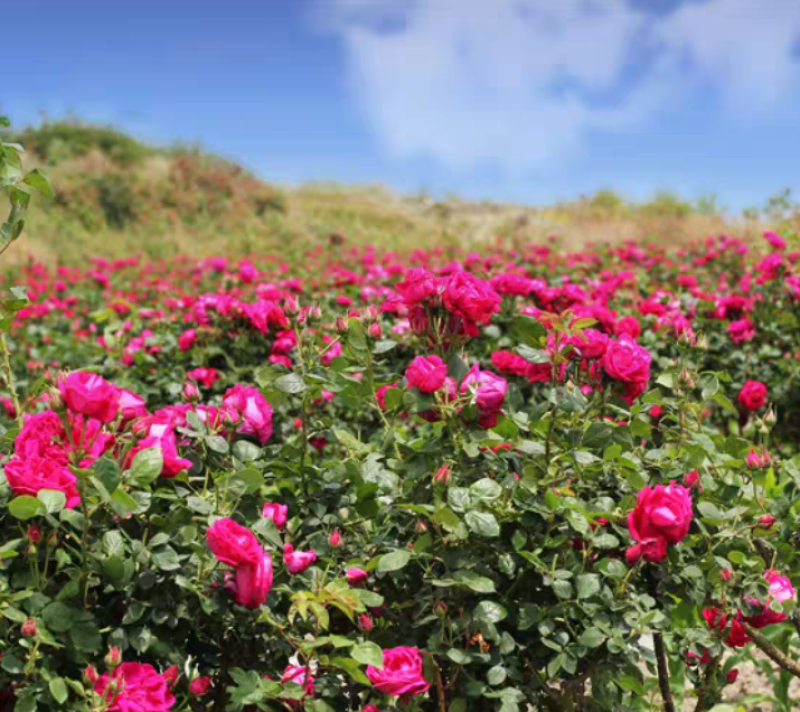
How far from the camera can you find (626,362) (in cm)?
142

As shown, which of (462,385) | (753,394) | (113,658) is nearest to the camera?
(113,658)

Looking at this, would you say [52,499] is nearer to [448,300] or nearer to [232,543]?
[232,543]

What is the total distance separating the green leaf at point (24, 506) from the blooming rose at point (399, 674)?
1.79 ft

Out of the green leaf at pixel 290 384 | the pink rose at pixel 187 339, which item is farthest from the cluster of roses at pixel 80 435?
the pink rose at pixel 187 339

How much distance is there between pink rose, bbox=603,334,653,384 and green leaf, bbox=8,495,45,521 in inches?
37.6

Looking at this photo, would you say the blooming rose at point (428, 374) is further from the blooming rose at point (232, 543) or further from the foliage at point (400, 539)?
the blooming rose at point (232, 543)

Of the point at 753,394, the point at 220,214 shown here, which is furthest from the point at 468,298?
the point at 220,214

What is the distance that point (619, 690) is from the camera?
146cm

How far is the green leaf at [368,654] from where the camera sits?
1.15 m

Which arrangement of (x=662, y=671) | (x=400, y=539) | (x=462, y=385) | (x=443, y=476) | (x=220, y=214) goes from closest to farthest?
1. (x=443, y=476)
2. (x=462, y=385)
3. (x=400, y=539)
4. (x=662, y=671)
5. (x=220, y=214)

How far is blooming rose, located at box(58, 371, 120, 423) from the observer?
45.1 inches

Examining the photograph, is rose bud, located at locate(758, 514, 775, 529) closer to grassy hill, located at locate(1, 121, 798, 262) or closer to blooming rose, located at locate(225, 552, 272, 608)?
blooming rose, located at locate(225, 552, 272, 608)

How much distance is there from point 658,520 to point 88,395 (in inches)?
35.5

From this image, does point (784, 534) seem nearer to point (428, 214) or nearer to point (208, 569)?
point (208, 569)
